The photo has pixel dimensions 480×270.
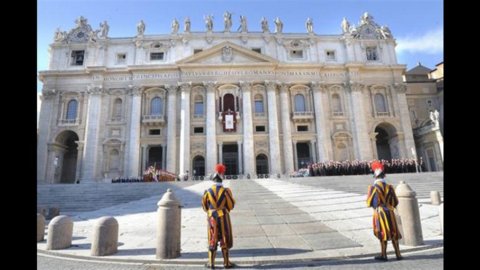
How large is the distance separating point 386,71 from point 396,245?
34.6m

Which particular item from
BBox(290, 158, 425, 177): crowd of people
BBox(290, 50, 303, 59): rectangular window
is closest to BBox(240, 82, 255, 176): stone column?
BBox(290, 158, 425, 177): crowd of people

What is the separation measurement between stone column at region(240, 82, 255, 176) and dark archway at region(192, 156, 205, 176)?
16.5ft

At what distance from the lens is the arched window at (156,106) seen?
31.8 meters

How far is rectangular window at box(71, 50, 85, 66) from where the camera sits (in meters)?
Result: 33.8

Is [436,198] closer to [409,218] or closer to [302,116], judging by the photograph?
[409,218]

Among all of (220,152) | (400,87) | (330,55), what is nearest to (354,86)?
(330,55)

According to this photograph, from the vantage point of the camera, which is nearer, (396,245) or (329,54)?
(396,245)

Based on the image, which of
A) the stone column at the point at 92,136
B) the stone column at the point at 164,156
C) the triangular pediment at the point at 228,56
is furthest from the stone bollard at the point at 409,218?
the stone column at the point at 92,136

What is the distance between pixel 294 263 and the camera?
15.9ft

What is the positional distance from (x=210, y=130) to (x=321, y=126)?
1289cm
